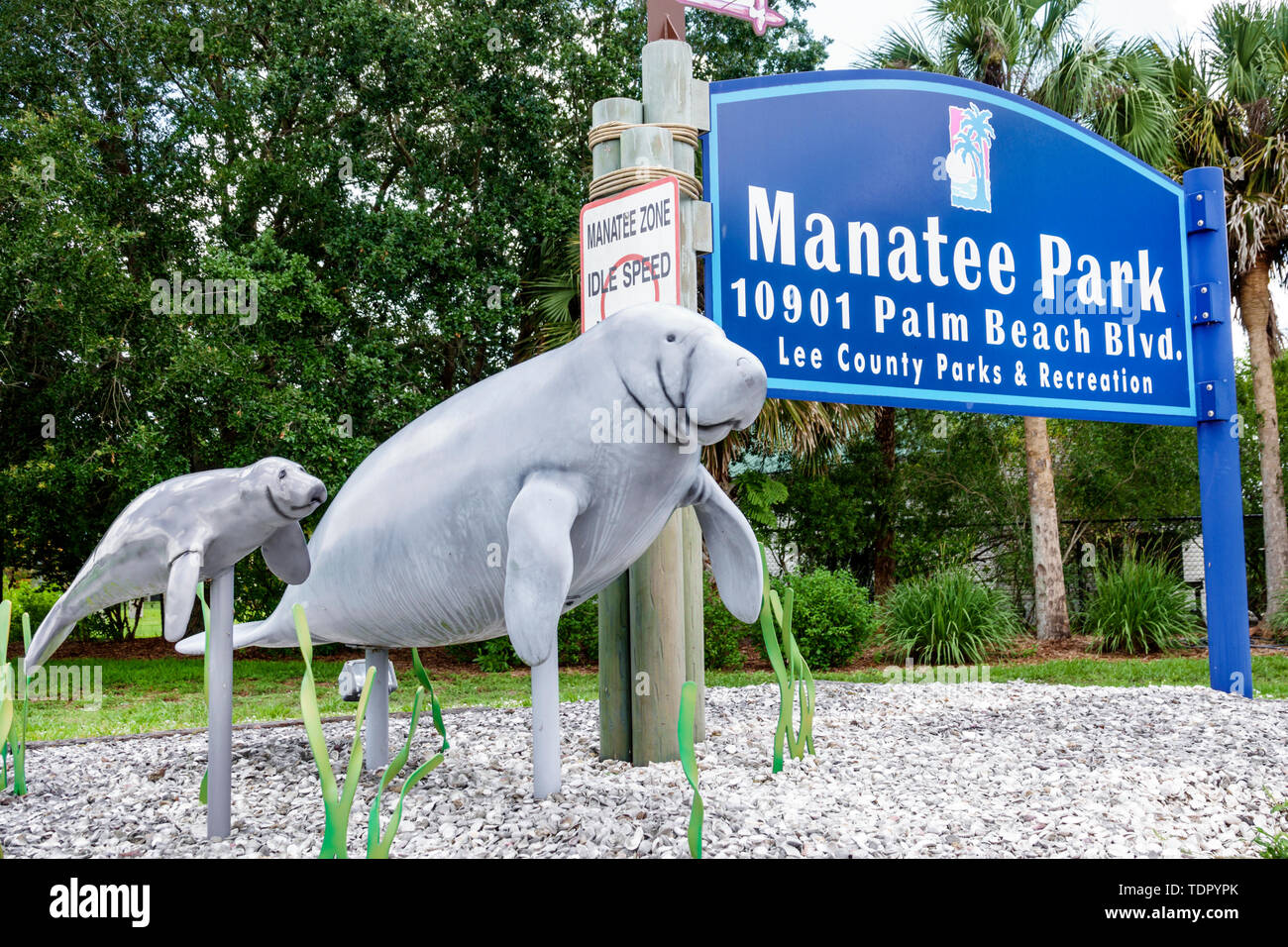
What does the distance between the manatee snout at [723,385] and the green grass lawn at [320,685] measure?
3938 millimetres

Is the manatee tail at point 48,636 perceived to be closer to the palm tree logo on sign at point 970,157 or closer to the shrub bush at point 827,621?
the palm tree logo on sign at point 970,157

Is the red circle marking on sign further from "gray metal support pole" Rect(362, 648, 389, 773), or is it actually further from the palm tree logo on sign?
the palm tree logo on sign

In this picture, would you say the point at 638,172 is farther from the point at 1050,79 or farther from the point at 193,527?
the point at 1050,79

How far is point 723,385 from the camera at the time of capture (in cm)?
266

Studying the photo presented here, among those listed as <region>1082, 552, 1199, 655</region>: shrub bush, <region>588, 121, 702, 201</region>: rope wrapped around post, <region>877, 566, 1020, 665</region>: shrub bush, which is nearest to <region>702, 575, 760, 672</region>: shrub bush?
<region>877, 566, 1020, 665</region>: shrub bush

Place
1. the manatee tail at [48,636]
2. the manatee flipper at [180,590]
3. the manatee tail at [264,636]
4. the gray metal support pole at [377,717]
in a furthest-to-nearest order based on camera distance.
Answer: the gray metal support pole at [377,717] → the manatee tail at [264,636] → the manatee tail at [48,636] → the manatee flipper at [180,590]

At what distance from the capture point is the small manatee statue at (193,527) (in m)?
2.92

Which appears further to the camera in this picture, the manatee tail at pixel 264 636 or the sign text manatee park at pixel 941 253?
the sign text manatee park at pixel 941 253

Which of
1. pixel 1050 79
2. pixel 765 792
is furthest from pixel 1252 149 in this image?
pixel 765 792

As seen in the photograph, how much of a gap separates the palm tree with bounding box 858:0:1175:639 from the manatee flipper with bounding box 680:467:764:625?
9.08 meters

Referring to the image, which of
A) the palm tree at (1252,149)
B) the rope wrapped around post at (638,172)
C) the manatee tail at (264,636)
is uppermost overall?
the palm tree at (1252,149)

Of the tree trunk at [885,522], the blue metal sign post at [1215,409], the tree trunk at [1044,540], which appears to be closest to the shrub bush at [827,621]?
the tree trunk at [1044,540]

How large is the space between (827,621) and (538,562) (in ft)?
24.2

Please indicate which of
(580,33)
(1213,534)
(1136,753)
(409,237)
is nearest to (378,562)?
(1136,753)
